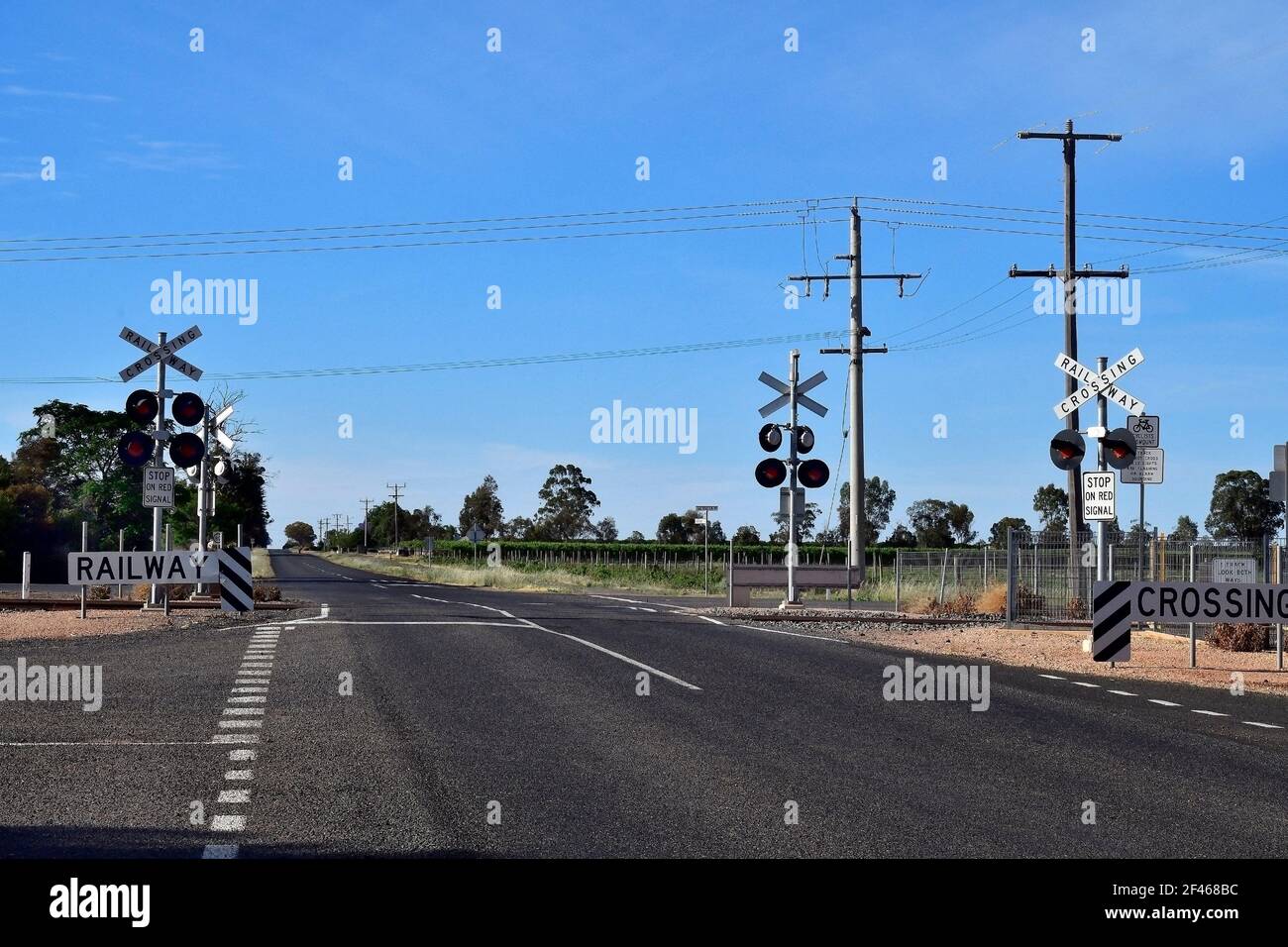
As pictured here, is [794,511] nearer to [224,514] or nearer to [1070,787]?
[1070,787]

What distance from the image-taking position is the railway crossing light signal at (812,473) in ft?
105

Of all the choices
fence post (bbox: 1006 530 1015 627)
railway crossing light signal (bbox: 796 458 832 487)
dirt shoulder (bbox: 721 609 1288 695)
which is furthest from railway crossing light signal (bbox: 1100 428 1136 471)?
railway crossing light signal (bbox: 796 458 832 487)

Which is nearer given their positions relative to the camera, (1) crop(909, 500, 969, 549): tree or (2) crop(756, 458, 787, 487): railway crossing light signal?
(2) crop(756, 458, 787, 487): railway crossing light signal

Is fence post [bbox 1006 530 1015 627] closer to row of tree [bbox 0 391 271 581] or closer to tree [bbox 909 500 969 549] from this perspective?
row of tree [bbox 0 391 271 581]

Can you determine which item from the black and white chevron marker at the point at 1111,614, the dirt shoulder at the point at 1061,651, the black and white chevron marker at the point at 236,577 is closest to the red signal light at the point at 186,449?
the black and white chevron marker at the point at 236,577

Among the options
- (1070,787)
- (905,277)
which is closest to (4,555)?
(905,277)

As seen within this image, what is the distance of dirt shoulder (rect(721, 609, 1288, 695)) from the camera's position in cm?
1900

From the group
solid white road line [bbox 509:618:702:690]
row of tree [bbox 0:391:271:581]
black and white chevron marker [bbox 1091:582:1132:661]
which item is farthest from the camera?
row of tree [bbox 0:391:271:581]

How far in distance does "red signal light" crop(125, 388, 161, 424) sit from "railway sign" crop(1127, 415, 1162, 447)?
1830 centimetres

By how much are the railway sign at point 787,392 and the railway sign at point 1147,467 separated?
8.19 m

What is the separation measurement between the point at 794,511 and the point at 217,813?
2416cm

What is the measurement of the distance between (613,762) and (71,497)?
6754cm

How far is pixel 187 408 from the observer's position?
83.6 feet

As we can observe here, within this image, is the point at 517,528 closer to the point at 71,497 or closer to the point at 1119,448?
the point at 71,497
